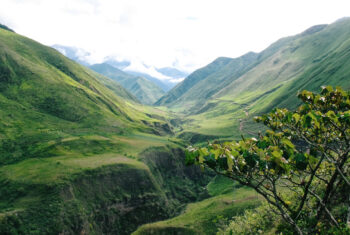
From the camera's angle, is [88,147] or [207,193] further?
[207,193]

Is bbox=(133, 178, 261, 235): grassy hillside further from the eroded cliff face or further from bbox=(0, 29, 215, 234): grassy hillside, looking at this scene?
bbox=(0, 29, 215, 234): grassy hillside

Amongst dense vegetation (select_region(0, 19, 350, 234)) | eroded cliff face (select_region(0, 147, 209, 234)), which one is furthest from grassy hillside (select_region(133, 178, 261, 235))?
eroded cliff face (select_region(0, 147, 209, 234))

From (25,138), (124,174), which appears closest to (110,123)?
(25,138)

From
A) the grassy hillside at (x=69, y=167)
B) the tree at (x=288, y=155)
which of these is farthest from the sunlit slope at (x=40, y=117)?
the tree at (x=288, y=155)

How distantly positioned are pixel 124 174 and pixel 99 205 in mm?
20559

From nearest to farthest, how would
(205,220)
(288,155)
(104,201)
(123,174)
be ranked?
1. (288,155)
2. (104,201)
3. (205,220)
4. (123,174)

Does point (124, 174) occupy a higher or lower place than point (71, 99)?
lower

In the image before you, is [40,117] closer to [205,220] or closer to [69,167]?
[69,167]

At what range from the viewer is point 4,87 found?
163625 mm

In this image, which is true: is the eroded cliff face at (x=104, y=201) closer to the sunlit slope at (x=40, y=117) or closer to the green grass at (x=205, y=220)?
the green grass at (x=205, y=220)

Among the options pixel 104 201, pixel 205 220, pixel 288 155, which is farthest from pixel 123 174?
A: pixel 288 155

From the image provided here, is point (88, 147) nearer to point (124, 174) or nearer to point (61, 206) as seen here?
point (124, 174)

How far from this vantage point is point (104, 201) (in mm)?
94812

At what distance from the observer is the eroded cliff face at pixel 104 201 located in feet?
237
